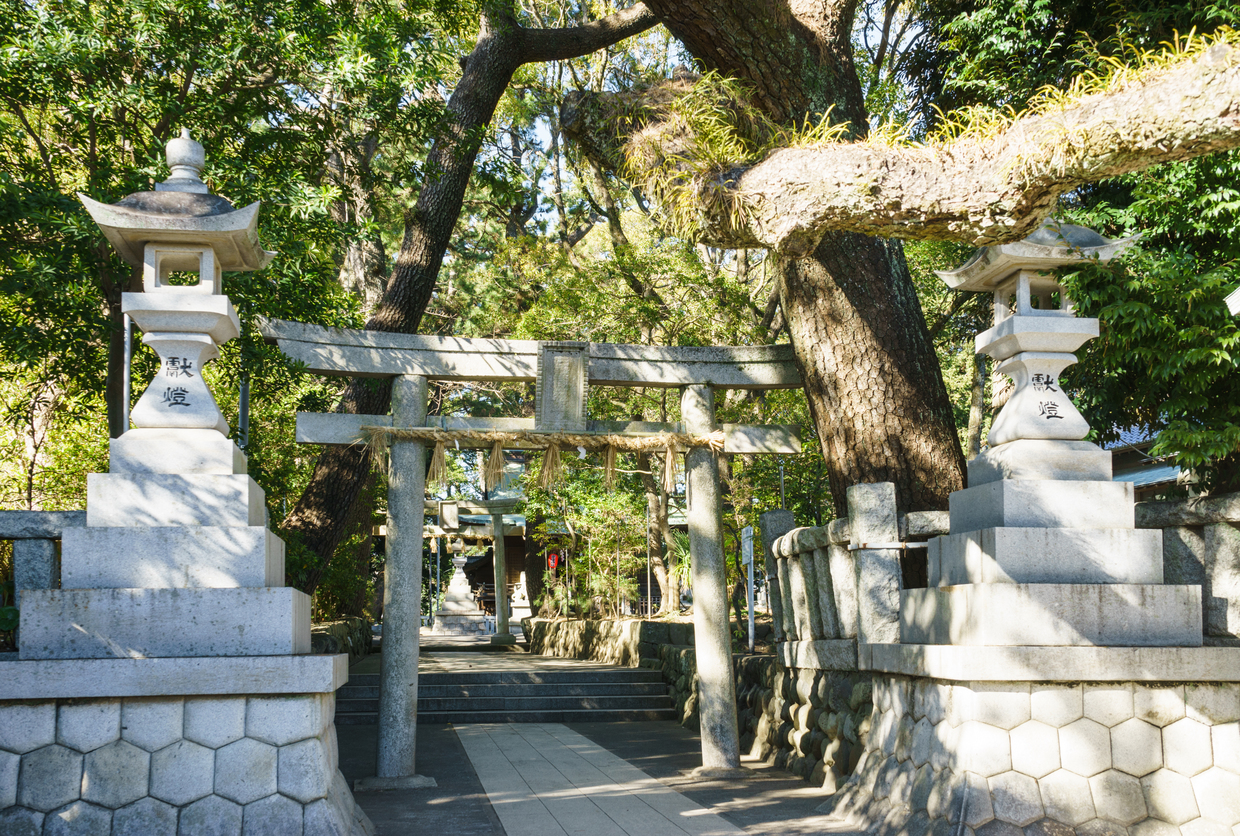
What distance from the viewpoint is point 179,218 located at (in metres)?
4.40

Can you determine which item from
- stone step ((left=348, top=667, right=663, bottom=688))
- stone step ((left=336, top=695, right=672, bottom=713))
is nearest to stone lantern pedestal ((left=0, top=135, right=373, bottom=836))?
stone step ((left=336, top=695, right=672, bottom=713))

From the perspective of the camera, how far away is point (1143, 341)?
698cm

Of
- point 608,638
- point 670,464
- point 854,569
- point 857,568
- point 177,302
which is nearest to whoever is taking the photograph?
point 177,302

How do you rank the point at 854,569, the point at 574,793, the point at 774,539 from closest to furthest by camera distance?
the point at 854,569
the point at 574,793
the point at 774,539

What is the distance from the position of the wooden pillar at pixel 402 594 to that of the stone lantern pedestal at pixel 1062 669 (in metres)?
3.35

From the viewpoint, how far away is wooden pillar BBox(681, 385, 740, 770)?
22.4 ft

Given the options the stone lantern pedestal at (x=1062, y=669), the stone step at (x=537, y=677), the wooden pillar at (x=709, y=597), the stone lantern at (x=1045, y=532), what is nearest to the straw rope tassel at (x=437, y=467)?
the wooden pillar at (x=709, y=597)

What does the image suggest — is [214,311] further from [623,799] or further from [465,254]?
[465,254]

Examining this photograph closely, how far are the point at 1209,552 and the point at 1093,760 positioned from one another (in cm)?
114

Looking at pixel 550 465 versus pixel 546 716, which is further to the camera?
pixel 546 716

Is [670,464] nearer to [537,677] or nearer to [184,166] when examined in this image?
[184,166]

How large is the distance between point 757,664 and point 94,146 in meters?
6.29

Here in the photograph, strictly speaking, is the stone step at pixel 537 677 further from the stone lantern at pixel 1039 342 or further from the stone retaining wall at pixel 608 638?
the stone lantern at pixel 1039 342

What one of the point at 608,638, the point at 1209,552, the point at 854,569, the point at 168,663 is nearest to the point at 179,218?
the point at 168,663
